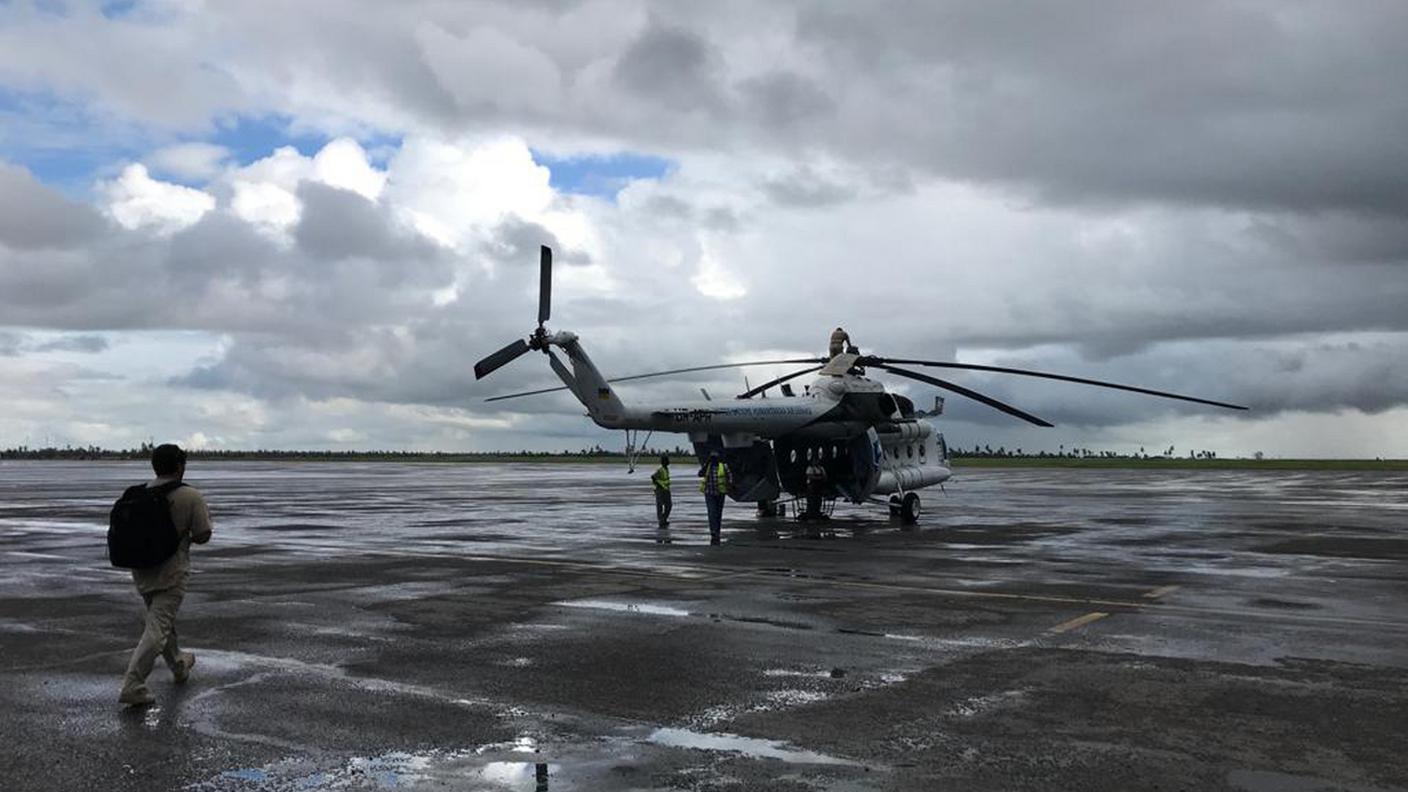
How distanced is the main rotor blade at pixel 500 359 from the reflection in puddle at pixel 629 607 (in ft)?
35.5

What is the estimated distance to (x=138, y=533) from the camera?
8367mm

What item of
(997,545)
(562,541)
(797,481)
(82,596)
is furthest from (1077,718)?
(797,481)

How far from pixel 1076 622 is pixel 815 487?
54.0 ft

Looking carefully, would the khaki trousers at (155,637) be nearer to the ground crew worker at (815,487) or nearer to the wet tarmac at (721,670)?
the wet tarmac at (721,670)

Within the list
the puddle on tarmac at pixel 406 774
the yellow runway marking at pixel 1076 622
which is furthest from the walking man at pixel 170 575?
the yellow runway marking at pixel 1076 622

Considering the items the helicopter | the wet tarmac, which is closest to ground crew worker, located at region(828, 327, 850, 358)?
Result: the helicopter

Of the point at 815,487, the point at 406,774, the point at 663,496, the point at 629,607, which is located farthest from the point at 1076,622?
the point at 815,487

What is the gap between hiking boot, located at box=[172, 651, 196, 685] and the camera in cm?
888

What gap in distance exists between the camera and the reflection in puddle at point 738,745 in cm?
670

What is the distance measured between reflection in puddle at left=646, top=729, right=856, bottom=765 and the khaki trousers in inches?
158

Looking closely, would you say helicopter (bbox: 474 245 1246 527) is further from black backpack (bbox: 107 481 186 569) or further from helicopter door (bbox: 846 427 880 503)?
black backpack (bbox: 107 481 186 569)

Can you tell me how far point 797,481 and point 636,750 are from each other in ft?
73.0

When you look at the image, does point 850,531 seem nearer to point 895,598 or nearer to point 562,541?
point 562,541

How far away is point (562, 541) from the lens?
22422 millimetres
